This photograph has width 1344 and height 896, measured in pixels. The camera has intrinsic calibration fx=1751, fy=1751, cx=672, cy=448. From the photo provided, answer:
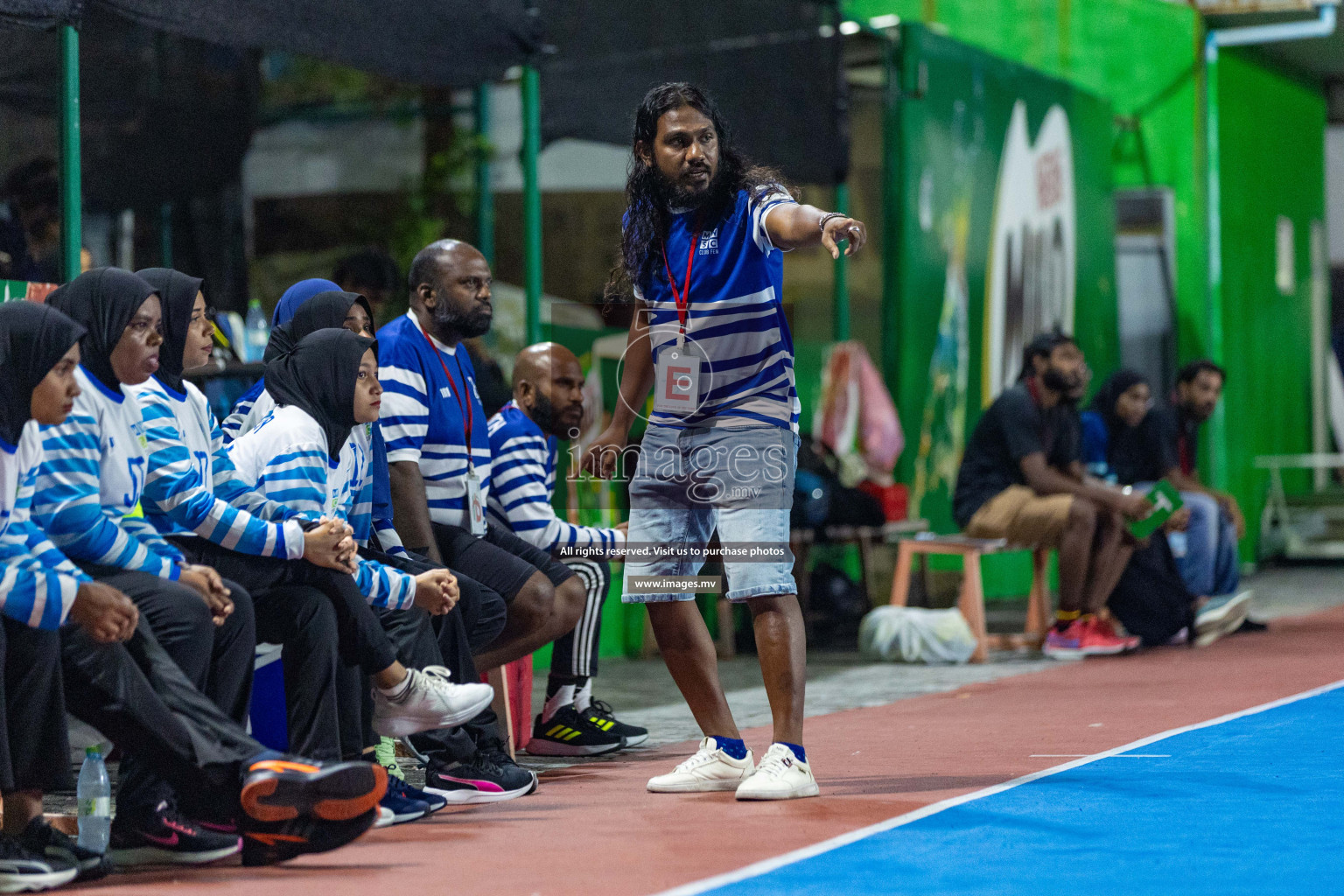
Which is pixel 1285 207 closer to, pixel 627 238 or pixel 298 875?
pixel 627 238

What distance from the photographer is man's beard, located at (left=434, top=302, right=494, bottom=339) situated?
5188 millimetres

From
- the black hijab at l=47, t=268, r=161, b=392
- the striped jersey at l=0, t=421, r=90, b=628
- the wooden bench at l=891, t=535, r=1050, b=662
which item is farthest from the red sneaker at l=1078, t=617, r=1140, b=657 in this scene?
the striped jersey at l=0, t=421, r=90, b=628

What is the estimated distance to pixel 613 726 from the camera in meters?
5.64

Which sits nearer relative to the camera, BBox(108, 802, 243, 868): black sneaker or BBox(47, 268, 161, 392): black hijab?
BBox(108, 802, 243, 868): black sneaker

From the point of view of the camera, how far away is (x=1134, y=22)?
13.7 metres

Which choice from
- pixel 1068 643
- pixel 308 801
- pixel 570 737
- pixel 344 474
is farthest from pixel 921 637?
pixel 308 801

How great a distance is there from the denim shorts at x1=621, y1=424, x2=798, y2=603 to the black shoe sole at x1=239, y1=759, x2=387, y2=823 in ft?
3.91

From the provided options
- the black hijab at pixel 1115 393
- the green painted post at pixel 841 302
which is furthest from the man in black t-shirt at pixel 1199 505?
the green painted post at pixel 841 302

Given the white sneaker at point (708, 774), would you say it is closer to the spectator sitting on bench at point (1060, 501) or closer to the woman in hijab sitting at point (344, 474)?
the woman in hijab sitting at point (344, 474)

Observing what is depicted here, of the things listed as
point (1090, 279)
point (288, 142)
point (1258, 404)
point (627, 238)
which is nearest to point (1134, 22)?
point (1090, 279)

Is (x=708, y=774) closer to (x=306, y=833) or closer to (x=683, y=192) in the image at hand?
(x=306, y=833)

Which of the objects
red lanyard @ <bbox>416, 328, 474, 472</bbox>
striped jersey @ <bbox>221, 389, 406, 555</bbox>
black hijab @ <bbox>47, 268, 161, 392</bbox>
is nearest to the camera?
black hijab @ <bbox>47, 268, 161, 392</bbox>

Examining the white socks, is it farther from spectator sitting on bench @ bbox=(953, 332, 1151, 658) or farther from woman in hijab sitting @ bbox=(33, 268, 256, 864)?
spectator sitting on bench @ bbox=(953, 332, 1151, 658)

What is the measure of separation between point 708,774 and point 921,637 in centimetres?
383
